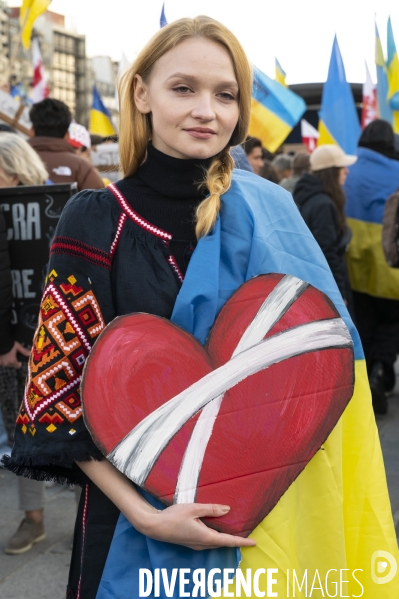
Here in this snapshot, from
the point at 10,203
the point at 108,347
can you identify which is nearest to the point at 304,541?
the point at 108,347

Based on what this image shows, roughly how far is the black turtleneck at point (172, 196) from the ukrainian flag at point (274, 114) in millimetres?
6352

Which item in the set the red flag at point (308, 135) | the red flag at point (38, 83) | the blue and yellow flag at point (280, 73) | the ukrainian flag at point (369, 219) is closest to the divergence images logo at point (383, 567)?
the ukrainian flag at point (369, 219)

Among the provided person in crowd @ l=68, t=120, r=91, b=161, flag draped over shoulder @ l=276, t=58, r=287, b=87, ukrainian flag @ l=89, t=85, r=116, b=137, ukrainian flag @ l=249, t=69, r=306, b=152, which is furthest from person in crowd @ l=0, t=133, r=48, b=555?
flag draped over shoulder @ l=276, t=58, r=287, b=87

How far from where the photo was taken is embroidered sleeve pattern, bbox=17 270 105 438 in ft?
4.65

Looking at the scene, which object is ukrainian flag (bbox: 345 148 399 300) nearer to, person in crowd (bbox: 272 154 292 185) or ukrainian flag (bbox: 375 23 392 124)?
person in crowd (bbox: 272 154 292 185)

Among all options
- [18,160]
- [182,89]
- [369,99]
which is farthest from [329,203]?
[369,99]

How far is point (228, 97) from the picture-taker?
1.53 metres

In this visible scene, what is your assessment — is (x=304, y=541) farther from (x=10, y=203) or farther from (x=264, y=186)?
(x=10, y=203)

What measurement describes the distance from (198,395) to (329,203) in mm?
4174

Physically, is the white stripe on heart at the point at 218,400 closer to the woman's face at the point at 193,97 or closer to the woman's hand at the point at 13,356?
the woman's face at the point at 193,97

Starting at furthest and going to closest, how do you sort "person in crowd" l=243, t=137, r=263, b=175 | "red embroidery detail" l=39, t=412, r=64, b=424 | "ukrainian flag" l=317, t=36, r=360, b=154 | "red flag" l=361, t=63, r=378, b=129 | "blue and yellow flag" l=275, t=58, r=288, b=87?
"blue and yellow flag" l=275, t=58, r=288, b=87 < "red flag" l=361, t=63, r=378, b=129 < "ukrainian flag" l=317, t=36, r=360, b=154 < "person in crowd" l=243, t=137, r=263, b=175 < "red embroidery detail" l=39, t=412, r=64, b=424

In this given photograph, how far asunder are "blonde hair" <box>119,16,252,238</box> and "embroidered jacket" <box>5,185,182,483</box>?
11 centimetres

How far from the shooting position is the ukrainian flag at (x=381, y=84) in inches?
362

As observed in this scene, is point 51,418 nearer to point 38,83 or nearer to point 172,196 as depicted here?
point 172,196
